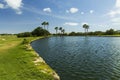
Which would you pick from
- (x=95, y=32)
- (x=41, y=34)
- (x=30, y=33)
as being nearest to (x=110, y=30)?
(x=95, y=32)

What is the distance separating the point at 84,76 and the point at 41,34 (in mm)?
138779

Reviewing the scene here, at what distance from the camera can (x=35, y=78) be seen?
50.8 ft

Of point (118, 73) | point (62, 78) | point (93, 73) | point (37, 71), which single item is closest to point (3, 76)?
point (37, 71)

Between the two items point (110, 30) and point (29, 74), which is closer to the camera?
point (29, 74)

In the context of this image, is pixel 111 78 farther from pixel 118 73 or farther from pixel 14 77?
pixel 14 77

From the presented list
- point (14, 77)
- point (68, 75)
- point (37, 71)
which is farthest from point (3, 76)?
point (68, 75)

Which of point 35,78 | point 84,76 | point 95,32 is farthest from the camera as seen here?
point 95,32

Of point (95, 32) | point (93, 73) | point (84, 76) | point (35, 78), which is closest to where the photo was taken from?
point (35, 78)

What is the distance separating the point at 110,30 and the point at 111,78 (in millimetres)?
155612

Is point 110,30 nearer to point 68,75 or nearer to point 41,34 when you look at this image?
point 41,34

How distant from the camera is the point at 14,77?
616 inches

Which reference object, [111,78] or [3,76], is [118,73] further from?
[3,76]

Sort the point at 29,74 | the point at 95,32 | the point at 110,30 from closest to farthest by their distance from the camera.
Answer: the point at 29,74 < the point at 110,30 < the point at 95,32

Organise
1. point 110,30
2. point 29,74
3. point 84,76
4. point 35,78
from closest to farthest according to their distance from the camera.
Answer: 1. point 35,78
2. point 29,74
3. point 84,76
4. point 110,30
